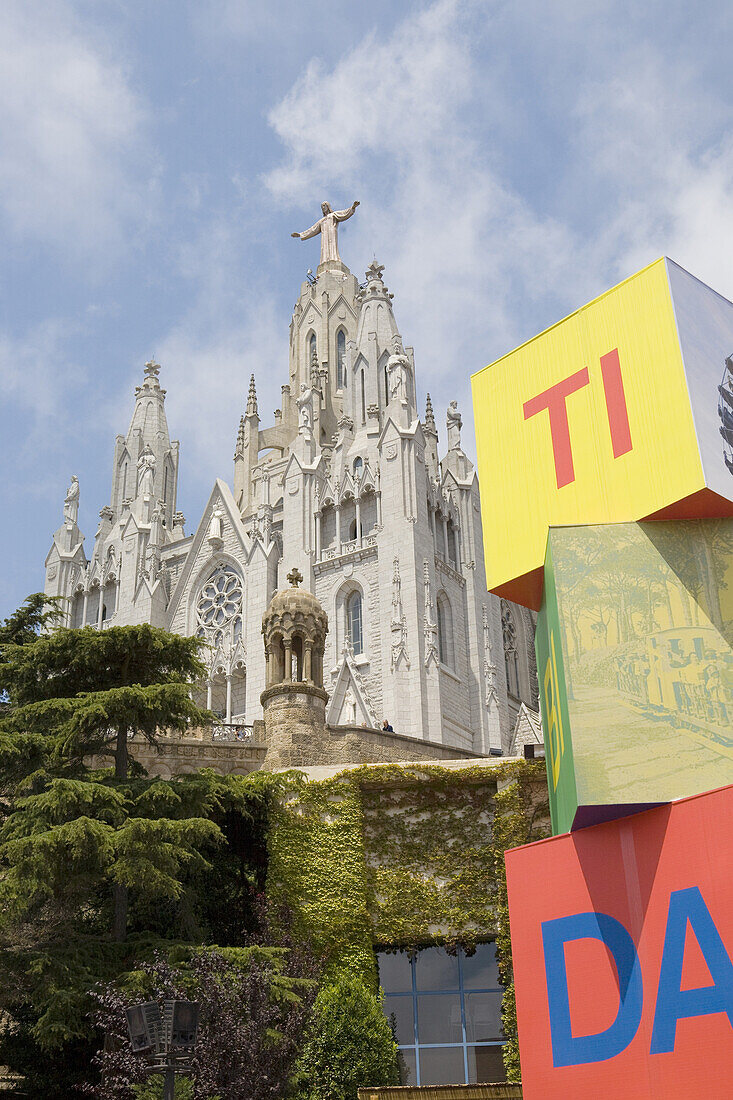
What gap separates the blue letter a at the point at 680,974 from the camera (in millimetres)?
12992

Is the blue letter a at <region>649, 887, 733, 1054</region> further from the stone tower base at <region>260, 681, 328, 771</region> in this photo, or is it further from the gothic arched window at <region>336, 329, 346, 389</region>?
the gothic arched window at <region>336, 329, 346, 389</region>

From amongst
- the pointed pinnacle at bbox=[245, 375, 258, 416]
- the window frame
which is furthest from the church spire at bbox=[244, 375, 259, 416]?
the window frame

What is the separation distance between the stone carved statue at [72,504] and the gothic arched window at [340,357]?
13587 mm

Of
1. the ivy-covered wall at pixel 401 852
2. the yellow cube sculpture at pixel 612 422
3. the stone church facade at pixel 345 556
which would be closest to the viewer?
the yellow cube sculpture at pixel 612 422

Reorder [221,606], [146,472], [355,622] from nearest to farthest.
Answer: [355,622], [221,606], [146,472]

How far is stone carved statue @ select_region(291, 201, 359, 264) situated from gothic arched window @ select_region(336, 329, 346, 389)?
6.30m

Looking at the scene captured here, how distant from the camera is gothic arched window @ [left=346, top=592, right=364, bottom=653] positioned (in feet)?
137

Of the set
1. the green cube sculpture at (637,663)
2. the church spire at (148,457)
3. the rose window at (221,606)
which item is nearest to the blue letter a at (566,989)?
the green cube sculpture at (637,663)

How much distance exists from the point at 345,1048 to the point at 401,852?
4.37 meters

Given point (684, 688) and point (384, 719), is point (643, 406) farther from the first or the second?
point (384, 719)

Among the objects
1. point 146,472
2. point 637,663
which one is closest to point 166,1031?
point 637,663

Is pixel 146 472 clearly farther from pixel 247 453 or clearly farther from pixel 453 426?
pixel 453 426

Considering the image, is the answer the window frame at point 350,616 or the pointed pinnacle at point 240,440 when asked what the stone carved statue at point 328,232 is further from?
the window frame at point 350,616

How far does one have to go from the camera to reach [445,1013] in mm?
20906
